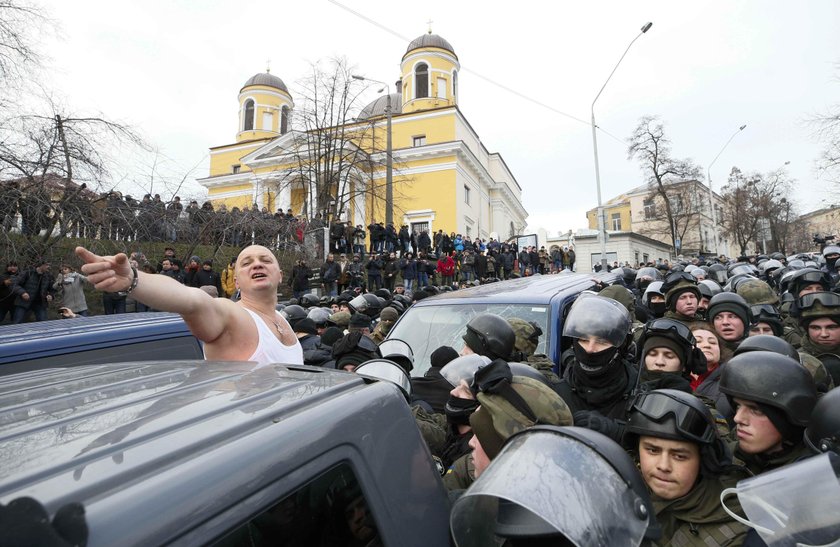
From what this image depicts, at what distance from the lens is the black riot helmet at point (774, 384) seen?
2.38m

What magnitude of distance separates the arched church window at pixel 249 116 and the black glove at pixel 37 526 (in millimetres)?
54586

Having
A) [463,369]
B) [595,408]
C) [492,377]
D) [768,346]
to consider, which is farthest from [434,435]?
[768,346]

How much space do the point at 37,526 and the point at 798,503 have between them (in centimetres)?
176

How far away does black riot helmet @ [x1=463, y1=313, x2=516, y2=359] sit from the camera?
353 cm

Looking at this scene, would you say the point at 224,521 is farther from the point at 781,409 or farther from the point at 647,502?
the point at 781,409

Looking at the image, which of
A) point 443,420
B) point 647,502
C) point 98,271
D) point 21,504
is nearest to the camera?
point 21,504

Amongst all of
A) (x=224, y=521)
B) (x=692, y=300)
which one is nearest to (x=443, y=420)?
(x=224, y=521)

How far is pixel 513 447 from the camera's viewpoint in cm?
154

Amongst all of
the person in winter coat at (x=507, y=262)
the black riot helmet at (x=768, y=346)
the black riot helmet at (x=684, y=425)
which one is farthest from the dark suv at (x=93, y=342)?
the person in winter coat at (x=507, y=262)

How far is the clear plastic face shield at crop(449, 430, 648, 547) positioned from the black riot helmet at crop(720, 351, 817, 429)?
1481 mm

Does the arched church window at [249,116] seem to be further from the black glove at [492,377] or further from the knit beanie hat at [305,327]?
the black glove at [492,377]

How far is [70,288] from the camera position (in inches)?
397

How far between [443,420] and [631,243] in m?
45.6

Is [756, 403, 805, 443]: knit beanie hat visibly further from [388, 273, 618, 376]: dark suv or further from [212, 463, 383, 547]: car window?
[212, 463, 383, 547]: car window
